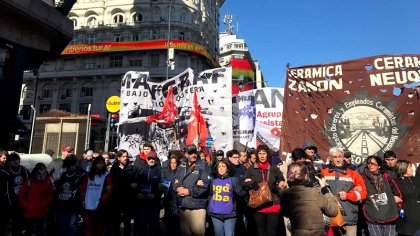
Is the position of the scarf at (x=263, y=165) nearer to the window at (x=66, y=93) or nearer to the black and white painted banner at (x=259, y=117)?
the black and white painted banner at (x=259, y=117)

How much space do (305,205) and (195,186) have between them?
2.33 meters

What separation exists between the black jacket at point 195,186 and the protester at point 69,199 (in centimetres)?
188

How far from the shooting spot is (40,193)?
613 centimetres

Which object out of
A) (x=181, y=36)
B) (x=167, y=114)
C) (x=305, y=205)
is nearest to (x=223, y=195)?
(x=305, y=205)

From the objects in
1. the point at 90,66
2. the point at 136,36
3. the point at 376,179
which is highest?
the point at 136,36

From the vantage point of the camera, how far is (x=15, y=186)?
20.0ft

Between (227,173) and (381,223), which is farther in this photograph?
(227,173)

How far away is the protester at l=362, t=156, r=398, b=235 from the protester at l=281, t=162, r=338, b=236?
163 centimetres

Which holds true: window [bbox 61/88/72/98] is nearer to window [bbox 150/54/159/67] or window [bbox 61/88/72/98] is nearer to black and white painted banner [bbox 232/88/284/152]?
window [bbox 150/54/159/67]

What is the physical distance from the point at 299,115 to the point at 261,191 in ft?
7.64

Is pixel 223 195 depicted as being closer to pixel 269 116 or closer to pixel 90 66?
pixel 269 116

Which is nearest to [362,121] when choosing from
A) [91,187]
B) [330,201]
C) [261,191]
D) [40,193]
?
[261,191]

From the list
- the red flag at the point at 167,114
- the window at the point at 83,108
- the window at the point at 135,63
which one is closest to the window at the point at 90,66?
the window at the point at 83,108

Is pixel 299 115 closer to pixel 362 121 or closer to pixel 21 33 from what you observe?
pixel 362 121
